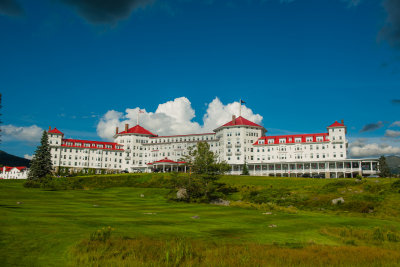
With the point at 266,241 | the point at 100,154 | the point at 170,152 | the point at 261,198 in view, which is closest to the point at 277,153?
the point at 170,152

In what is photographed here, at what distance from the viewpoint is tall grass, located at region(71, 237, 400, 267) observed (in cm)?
1190

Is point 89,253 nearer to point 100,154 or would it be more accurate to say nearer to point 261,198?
point 261,198

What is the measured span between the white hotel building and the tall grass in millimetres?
78604

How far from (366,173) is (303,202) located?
5653 centimetres

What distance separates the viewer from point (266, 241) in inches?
657

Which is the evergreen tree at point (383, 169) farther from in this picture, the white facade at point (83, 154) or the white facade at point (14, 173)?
the white facade at point (14, 173)

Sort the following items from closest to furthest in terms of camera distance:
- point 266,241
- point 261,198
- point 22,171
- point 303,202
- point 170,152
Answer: point 266,241, point 303,202, point 261,198, point 170,152, point 22,171

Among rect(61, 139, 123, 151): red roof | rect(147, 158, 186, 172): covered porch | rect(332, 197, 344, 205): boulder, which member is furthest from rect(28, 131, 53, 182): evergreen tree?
rect(332, 197, 344, 205): boulder

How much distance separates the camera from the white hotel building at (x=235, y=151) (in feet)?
319

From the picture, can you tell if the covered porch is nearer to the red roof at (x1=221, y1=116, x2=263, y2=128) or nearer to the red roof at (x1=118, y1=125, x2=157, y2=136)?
the red roof at (x1=118, y1=125, x2=157, y2=136)

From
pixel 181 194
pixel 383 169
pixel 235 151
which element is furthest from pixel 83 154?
pixel 383 169

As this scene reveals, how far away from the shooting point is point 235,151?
354 ft

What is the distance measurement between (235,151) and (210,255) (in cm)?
9551

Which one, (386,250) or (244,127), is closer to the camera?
(386,250)
